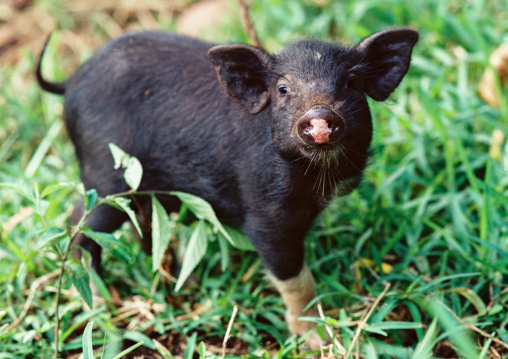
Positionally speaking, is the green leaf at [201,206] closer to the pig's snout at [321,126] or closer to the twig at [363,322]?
the pig's snout at [321,126]

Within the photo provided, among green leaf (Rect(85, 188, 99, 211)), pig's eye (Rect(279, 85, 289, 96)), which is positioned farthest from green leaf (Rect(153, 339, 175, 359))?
pig's eye (Rect(279, 85, 289, 96))

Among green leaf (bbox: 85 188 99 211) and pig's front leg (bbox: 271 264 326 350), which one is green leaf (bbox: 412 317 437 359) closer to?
pig's front leg (bbox: 271 264 326 350)

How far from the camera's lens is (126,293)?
4.13 m

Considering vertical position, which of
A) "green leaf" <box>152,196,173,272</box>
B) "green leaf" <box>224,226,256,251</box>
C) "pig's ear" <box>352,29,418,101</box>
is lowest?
"green leaf" <box>224,226,256,251</box>

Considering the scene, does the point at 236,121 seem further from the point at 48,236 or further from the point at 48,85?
the point at 48,85

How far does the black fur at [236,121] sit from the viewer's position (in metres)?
3.08

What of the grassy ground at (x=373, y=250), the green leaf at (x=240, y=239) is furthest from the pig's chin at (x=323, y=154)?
the green leaf at (x=240, y=239)

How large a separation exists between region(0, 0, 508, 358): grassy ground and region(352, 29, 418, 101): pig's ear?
1.37 feet

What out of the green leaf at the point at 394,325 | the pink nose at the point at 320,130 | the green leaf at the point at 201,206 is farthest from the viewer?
the green leaf at the point at 201,206

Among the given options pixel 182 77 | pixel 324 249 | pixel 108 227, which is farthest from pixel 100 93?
pixel 324 249

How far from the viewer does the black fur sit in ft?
10.1

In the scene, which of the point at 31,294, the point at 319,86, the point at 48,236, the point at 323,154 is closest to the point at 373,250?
the point at 323,154

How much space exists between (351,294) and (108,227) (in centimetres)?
156

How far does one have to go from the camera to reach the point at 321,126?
2.76 meters
